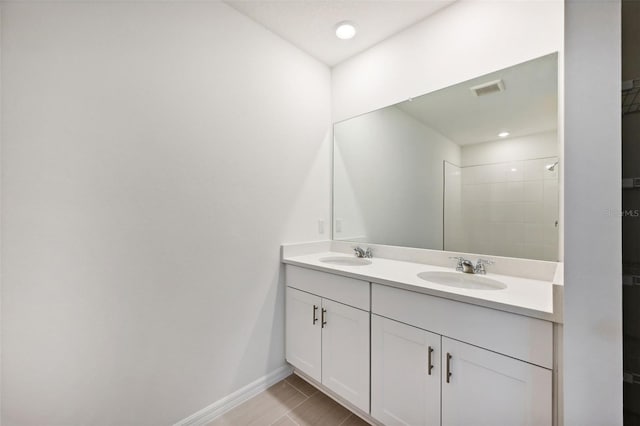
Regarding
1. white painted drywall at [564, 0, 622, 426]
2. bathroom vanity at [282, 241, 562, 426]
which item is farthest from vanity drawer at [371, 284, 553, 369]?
white painted drywall at [564, 0, 622, 426]

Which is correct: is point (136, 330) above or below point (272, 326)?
above

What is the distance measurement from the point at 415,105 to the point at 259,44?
115 centimetres

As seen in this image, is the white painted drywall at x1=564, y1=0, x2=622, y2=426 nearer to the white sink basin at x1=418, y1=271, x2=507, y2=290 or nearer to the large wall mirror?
the white sink basin at x1=418, y1=271, x2=507, y2=290

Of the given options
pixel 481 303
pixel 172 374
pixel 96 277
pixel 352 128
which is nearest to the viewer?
pixel 481 303

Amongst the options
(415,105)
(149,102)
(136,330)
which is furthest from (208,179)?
(415,105)

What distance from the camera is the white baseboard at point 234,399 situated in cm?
149

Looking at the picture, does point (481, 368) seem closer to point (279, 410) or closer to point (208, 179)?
point (279, 410)

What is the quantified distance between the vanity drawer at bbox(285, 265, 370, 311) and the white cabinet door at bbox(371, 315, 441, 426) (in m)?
0.13

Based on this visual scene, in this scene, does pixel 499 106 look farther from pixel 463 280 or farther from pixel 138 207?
pixel 138 207

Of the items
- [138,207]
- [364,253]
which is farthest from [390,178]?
[138,207]

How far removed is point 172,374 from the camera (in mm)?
1431

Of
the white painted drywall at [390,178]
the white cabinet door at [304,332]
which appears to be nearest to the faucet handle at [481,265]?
the white painted drywall at [390,178]

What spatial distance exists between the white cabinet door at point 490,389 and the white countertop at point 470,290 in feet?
0.66

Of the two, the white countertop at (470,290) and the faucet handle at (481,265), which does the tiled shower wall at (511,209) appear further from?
the white countertop at (470,290)
